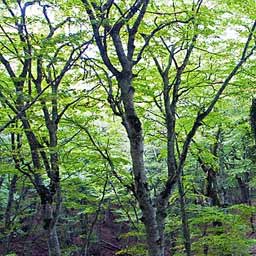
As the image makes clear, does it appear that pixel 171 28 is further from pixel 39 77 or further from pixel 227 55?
pixel 39 77

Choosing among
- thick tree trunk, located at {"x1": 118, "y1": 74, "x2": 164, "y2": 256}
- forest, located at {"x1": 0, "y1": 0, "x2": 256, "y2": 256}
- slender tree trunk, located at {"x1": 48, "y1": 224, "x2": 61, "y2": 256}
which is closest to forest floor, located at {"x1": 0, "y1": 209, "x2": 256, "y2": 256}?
forest, located at {"x1": 0, "y1": 0, "x2": 256, "y2": 256}

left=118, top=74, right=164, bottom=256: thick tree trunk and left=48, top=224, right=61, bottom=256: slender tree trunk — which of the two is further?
left=48, top=224, right=61, bottom=256: slender tree trunk

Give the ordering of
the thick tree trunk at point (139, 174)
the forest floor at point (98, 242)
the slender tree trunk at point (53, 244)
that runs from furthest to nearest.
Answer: the forest floor at point (98, 242)
the slender tree trunk at point (53, 244)
the thick tree trunk at point (139, 174)

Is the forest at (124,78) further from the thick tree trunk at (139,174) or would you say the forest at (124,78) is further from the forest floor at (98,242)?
the forest floor at (98,242)

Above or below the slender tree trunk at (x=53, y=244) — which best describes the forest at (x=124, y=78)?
Result: above

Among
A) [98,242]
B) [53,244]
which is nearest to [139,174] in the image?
[53,244]

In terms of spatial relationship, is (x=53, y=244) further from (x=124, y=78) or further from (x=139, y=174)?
(x=124, y=78)

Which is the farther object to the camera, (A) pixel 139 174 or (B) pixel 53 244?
(B) pixel 53 244

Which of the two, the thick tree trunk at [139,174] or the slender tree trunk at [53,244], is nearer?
the thick tree trunk at [139,174]

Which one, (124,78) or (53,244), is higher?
(124,78)

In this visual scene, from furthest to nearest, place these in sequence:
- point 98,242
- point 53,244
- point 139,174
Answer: point 98,242 → point 53,244 → point 139,174

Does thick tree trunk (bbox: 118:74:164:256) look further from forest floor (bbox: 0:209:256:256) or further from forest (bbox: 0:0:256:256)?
forest floor (bbox: 0:209:256:256)

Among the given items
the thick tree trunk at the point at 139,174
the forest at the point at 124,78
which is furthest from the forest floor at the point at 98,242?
the thick tree trunk at the point at 139,174

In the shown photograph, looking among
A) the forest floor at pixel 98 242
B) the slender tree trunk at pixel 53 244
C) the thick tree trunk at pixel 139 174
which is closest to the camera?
the thick tree trunk at pixel 139 174
